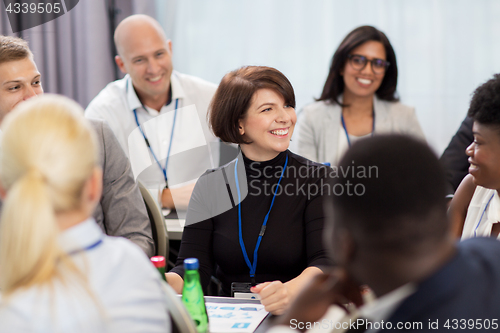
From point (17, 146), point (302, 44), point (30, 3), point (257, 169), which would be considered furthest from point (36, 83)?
point (302, 44)

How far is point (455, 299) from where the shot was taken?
0.64 meters

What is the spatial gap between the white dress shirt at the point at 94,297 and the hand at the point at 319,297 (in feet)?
0.76

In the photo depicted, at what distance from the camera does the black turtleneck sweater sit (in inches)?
63.4

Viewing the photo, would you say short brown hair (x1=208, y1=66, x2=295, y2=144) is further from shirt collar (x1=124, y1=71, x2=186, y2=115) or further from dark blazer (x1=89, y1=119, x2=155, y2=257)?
shirt collar (x1=124, y1=71, x2=186, y2=115)

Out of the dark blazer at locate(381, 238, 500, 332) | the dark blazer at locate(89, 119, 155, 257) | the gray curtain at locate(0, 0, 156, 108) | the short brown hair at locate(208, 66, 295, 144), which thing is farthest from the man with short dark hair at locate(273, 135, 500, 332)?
the gray curtain at locate(0, 0, 156, 108)

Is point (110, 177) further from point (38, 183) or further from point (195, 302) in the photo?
point (38, 183)

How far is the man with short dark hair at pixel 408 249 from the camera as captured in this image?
2.10ft

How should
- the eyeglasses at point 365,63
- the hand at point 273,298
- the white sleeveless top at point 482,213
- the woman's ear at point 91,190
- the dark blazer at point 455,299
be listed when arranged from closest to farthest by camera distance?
the dark blazer at point 455,299 → the woman's ear at point 91,190 → the hand at point 273,298 → the white sleeveless top at point 482,213 → the eyeglasses at point 365,63

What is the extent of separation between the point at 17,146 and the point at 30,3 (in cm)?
313

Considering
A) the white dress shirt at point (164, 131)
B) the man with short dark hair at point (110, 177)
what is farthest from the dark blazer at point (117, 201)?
the white dress shirt at point (164, 131)

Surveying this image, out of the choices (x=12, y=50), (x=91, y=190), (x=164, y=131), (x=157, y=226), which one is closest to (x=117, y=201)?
(x=157, y=226)

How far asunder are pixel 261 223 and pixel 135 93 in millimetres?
1530

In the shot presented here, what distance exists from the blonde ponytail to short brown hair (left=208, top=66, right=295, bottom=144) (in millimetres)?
1054

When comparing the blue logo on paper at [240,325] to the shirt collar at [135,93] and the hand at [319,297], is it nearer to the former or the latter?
the hand at [319,297]
